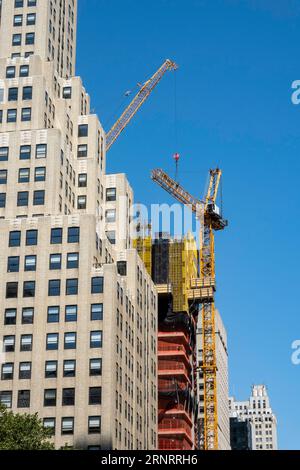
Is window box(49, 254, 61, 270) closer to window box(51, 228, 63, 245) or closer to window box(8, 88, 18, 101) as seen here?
window box(51, 228, 63, 245)

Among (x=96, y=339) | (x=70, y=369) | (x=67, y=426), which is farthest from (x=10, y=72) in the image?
(x=67, y=426)

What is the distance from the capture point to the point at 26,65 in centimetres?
15450

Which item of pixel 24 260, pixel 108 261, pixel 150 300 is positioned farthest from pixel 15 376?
pixel 150 300

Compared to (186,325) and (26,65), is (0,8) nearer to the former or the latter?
(26,65)

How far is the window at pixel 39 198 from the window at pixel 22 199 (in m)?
1.29

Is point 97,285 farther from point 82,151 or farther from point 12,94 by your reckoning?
point 12,94

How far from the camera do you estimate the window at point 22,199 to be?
14024 cm

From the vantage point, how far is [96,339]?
126375 millimetres

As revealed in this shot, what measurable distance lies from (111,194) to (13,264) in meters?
32.8

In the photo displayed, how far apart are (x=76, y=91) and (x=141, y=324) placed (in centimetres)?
4280

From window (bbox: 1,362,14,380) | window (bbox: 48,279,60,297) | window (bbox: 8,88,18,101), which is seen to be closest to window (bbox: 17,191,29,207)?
window (bbox: 48,279,60,297)

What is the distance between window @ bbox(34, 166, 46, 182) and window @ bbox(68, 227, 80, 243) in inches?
479

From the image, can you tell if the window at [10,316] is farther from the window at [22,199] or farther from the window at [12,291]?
the window at [22,199]
